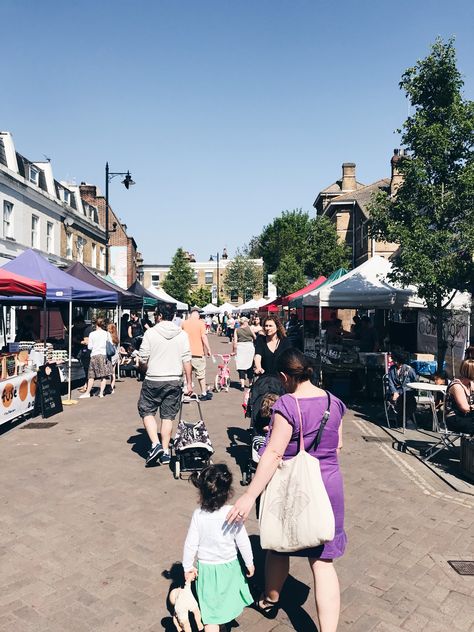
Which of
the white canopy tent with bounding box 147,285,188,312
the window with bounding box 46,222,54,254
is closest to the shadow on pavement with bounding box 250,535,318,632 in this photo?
the white canopy tent with bounding box 147,285,188,312

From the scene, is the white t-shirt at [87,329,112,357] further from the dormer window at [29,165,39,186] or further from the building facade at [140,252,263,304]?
the building facade at [140,252,263,304]

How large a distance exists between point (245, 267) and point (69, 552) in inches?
2520

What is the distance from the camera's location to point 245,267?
67625 mm

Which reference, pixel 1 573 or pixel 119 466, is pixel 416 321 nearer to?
pixel 119 466

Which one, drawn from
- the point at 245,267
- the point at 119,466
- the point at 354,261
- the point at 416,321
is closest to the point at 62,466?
the point at 119,466

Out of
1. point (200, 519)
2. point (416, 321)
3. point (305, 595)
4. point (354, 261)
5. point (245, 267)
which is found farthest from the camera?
point (245, 267)

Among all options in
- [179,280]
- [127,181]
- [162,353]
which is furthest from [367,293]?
[179,280]

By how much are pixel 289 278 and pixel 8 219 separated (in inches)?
1044

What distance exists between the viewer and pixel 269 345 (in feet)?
21.7

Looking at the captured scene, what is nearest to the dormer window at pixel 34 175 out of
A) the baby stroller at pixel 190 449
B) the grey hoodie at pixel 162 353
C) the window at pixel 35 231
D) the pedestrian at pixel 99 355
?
the window at pixel 35 231

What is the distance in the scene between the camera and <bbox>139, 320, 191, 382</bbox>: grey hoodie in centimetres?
644

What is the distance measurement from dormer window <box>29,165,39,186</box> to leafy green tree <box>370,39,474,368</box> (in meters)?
21.0

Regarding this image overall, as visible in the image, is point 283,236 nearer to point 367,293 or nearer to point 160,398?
point 367,293

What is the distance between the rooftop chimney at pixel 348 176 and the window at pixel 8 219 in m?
35.6
